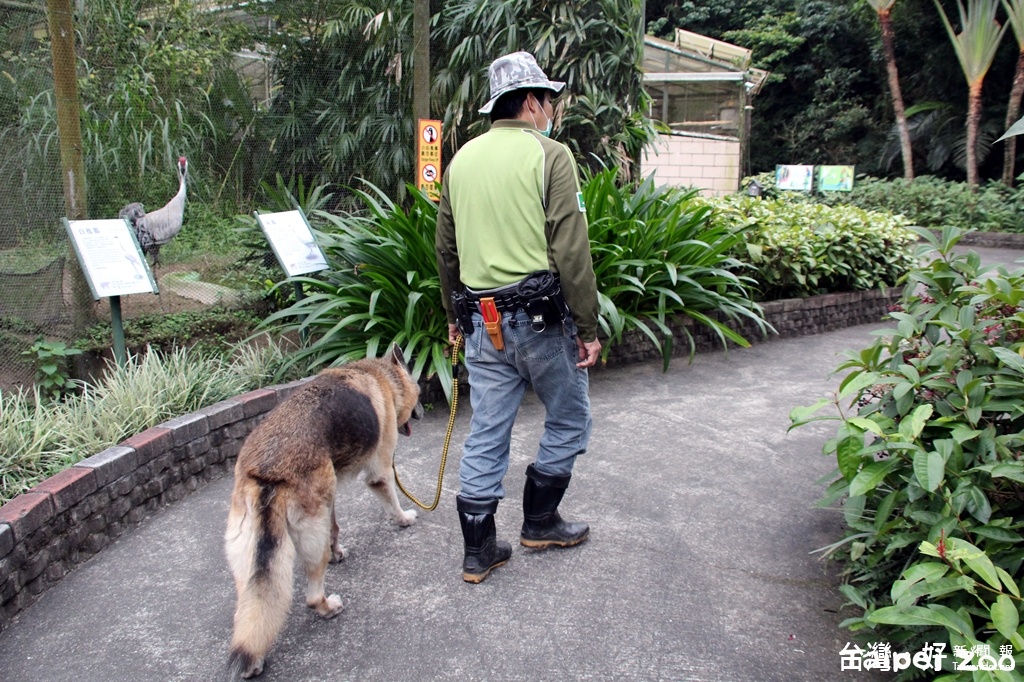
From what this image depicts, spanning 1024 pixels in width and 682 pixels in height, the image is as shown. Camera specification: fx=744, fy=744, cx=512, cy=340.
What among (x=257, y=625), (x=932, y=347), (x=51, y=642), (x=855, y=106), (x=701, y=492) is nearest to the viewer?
(x=257, y=625)

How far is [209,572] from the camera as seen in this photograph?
335cm

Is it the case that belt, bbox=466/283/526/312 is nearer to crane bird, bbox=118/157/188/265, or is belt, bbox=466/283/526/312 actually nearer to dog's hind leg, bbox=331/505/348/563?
dog's hind leg, bbox=331/505/348/563

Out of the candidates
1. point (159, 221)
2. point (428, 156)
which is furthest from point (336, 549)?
point (428, 156)

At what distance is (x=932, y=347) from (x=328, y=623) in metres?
2.72

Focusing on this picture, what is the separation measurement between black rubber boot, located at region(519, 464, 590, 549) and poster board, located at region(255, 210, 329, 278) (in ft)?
9.05

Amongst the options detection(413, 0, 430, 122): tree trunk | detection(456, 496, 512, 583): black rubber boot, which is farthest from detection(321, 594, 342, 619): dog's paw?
detection(413, 0, 430, 122): tree trunk

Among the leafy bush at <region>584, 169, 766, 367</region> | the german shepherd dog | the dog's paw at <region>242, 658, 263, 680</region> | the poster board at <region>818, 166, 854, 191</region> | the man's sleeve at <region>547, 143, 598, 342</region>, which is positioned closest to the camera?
the german shepherd dog

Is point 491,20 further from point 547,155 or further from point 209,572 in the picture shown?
point 209,572

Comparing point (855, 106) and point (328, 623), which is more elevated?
point (855, 106)

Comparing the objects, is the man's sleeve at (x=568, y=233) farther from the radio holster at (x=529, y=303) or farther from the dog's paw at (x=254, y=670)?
the dog's paw at (x=254, y=670)

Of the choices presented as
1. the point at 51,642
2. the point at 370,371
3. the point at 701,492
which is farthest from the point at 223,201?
the point at 701,492

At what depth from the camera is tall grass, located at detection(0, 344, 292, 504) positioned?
360 cm

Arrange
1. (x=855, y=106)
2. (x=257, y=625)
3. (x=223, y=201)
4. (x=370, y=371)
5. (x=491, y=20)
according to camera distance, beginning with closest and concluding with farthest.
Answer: (x=257, y=625), (x=370, y=371), (x=223, y=201), (x=491, y=20), (x=855, y=106)

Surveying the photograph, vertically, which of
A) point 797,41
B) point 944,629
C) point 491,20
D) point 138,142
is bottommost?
point 944,629
